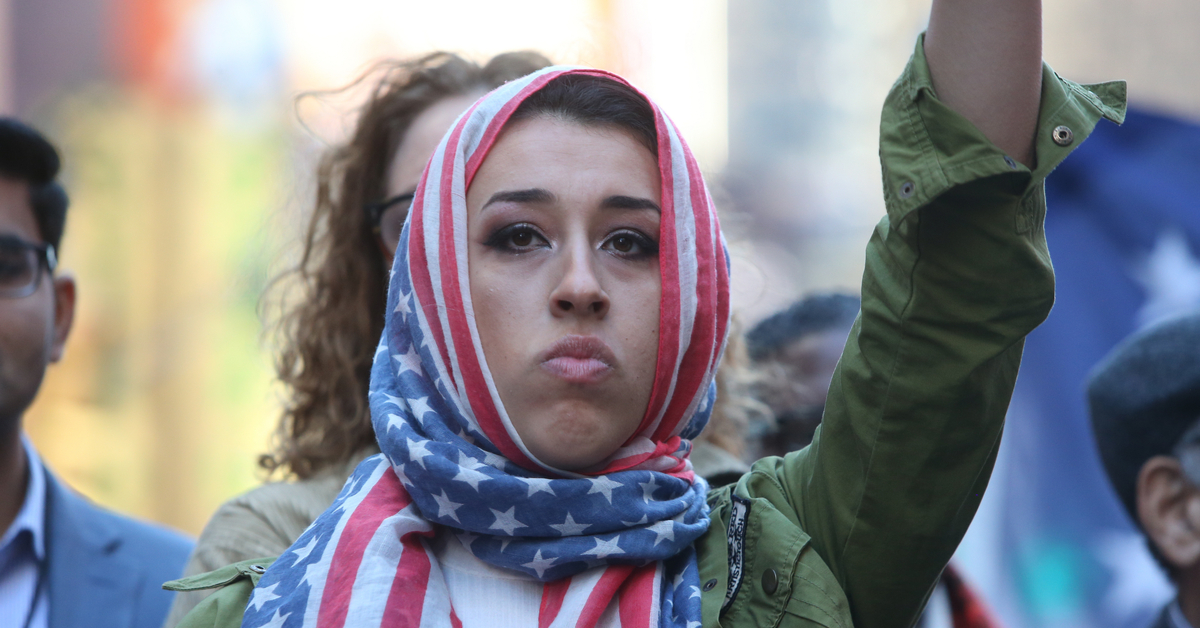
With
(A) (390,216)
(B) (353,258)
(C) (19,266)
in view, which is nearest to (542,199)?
(A) (390,216)

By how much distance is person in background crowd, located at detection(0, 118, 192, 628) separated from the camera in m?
3.15

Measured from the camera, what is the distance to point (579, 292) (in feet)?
5.53

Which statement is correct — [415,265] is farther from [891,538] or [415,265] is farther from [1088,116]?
[1088,116]

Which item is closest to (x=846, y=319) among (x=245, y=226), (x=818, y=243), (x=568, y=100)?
(x=568, y=100)

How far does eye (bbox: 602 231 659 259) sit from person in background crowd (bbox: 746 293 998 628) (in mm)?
1582

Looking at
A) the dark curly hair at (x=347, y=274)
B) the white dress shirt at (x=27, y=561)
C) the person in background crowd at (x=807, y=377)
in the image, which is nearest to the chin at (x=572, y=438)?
the dark curly hair at (x=347, y=274)

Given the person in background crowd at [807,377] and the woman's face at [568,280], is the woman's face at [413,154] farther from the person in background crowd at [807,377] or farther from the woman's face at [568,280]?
the person in background crowd at [807,377]

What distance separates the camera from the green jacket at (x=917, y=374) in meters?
1.47

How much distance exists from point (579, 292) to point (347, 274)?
1472mm

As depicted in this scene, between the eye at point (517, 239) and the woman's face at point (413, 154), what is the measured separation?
3.35 feet

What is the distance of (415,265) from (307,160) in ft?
5.62

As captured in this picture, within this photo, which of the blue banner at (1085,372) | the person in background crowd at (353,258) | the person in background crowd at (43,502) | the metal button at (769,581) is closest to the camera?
the metal button at (769,581)

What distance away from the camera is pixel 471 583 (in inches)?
69.4

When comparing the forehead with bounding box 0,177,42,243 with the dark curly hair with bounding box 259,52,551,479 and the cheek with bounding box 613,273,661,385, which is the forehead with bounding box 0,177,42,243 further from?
the cheek with bounding box 613,273,661,385
